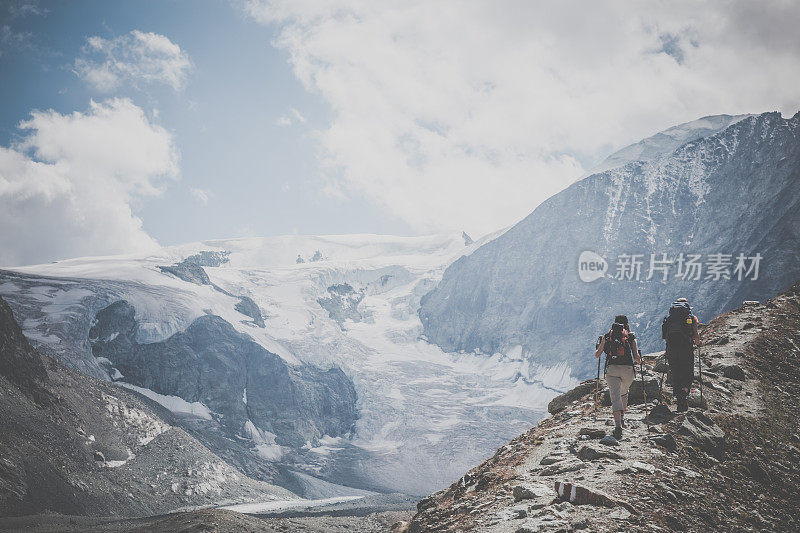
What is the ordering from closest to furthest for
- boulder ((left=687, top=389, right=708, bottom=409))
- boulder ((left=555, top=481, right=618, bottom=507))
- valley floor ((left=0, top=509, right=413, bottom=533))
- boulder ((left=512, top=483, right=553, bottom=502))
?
boulder ((left=555, top=481, right=618, bottom=507)), boulder ((left=512, top=483, right=553, bottom=502)), boulder ((left=687, top=389, right=708, bottom=409)), valley floor ((left=0, top=509, right=413, bottom=533))

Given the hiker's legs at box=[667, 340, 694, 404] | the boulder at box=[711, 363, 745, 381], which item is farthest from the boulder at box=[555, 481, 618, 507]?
the boulder at box=[711, 363, 745, 381]

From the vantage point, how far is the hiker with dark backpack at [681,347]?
13.7 metres

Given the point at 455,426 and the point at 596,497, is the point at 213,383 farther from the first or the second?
the point at 596,497

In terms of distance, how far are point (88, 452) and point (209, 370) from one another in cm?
10204

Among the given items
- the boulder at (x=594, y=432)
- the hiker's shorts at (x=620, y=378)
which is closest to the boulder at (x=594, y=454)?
the boulder at (x=594, y=432)

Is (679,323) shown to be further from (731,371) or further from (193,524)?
(193,524)

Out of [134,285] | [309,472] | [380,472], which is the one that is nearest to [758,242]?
[380,472]

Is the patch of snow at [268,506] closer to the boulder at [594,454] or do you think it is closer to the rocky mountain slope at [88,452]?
the rocky mountain slope at [88,452]

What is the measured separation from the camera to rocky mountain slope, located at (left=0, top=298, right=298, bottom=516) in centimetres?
6225

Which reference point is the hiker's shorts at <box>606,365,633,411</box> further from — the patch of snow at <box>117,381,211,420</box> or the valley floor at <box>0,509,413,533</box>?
the patch of snow at <box>117,381,211,420</box>

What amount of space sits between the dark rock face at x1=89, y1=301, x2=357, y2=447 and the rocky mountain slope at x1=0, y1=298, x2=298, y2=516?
168ft

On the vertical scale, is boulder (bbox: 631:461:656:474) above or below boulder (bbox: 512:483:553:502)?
above

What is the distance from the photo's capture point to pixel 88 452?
8238 cm

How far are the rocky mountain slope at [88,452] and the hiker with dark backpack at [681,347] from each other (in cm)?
6568
